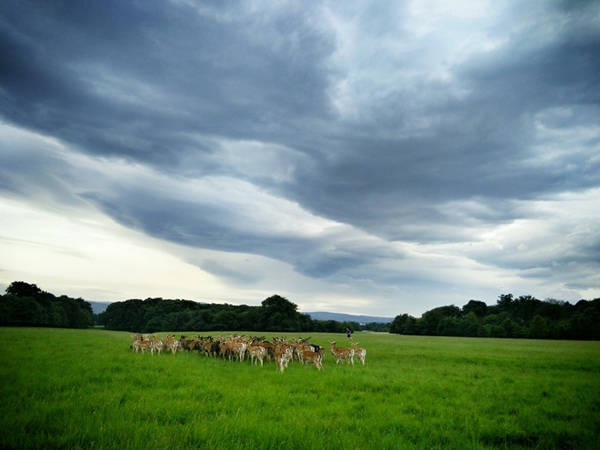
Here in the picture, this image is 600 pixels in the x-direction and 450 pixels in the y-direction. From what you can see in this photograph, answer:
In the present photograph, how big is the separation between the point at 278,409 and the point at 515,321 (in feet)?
374

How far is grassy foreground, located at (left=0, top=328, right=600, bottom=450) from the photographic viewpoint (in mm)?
7227

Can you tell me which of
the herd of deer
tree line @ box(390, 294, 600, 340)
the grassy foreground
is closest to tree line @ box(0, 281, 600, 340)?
tree line @ box(390, 294, 600, 340)

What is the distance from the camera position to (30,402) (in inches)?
360

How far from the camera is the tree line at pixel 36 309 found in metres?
78.0

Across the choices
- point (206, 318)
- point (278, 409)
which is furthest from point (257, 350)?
point (206, 318)

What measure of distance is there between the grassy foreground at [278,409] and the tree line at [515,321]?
265ft

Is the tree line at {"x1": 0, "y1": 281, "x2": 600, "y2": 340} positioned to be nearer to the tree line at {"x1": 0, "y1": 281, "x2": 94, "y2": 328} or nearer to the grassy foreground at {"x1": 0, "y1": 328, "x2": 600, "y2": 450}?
the tree line at {"x1": 0, "y1": 281, "x2": 94, "y2": 328}

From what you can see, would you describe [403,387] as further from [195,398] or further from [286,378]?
[195,398]

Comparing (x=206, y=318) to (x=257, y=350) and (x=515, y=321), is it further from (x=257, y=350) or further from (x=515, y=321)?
(x=515, y=321)

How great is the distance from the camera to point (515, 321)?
99.6 meters

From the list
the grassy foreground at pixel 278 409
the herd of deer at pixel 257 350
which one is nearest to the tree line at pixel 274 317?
the herd of deer at pixel 257 350

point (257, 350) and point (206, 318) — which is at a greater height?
point (257, 350)

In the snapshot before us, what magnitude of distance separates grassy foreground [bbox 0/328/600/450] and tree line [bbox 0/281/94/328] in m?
82.8

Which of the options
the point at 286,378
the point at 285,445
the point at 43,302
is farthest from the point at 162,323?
the point at 285,445
